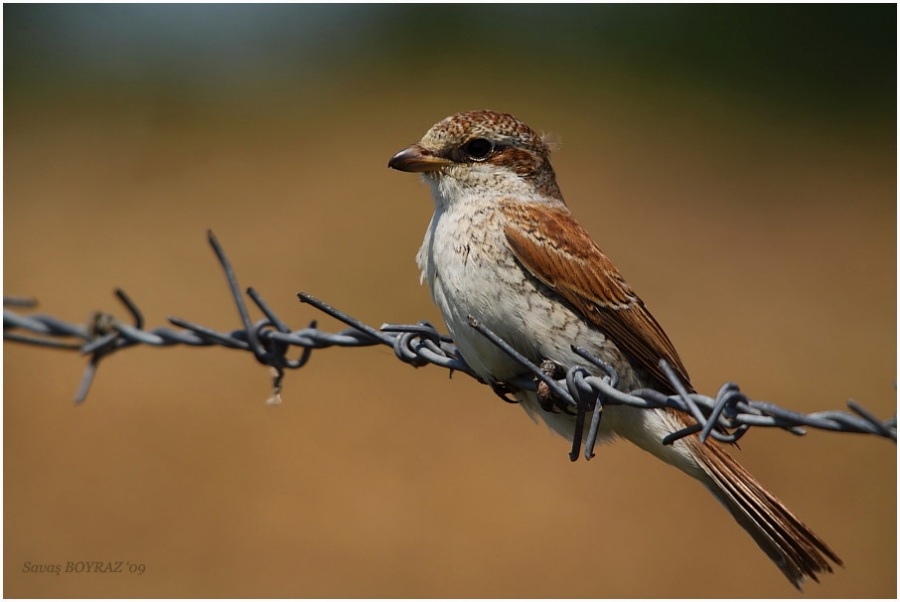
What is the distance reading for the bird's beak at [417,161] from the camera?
4676 millimetres

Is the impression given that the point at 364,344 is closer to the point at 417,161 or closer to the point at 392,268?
the point at 417,161

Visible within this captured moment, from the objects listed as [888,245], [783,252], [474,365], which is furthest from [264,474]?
[888,245]

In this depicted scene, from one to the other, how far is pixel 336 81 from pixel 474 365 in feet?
50.6

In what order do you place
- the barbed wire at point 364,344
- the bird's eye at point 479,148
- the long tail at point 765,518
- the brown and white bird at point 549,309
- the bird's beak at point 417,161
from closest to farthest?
1. the barbed wire at point 364,344
2. the long tail at point 765,518
3. the brown and white bird at point 549,309
4. the bird's beak at point 417,161
5. the bird's eye at point 479,148

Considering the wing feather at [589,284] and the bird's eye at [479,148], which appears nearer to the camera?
the wing feather at [589,284]

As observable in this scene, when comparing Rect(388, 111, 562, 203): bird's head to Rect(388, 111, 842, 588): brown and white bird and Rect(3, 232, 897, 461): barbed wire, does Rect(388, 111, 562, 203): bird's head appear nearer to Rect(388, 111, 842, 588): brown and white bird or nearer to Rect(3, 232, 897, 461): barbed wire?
Rect(388, 111, 842, 588): brown and white bird

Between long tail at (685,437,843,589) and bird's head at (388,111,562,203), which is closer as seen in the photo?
long tail at (685,437,843,589)

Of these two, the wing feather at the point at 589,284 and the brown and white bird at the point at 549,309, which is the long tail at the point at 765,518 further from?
the wing feather at the point at 589,284

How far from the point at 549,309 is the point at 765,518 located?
1.18 m

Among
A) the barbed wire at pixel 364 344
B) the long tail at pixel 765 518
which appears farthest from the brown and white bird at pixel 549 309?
the barbed wire at pixel 364 344

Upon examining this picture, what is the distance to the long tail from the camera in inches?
161

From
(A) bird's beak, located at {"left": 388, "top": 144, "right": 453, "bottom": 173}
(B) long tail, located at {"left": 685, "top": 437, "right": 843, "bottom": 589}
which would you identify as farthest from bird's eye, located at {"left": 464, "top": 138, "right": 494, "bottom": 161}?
(B) long tail, located at {"left": 685, "top": 437, "right": 843, "bottom": 589}

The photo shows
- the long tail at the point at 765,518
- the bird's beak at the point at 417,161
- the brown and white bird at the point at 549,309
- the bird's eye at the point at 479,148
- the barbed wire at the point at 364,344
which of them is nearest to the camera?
the barbed wire at the point at 364,344

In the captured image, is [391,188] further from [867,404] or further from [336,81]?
[867,404]
